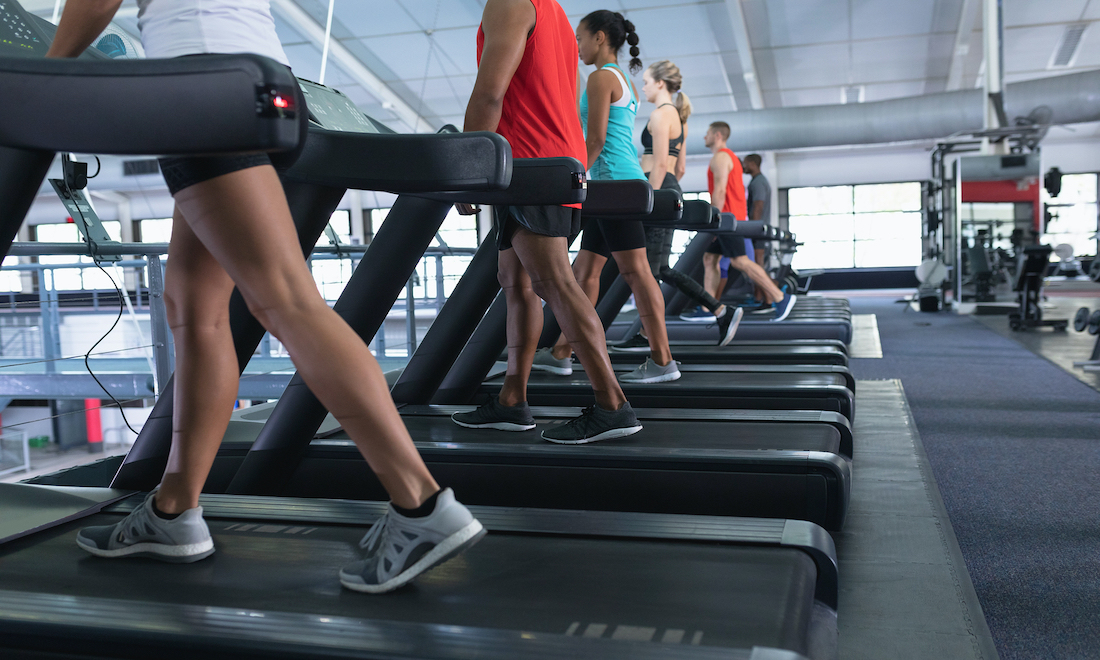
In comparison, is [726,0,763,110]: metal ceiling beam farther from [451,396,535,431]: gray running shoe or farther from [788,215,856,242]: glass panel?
[451,396,535,431]: gray running shoe

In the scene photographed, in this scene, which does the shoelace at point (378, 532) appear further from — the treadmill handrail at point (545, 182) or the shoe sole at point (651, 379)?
the shoe sole at point (651, 379)

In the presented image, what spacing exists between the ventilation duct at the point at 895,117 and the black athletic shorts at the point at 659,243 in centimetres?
705

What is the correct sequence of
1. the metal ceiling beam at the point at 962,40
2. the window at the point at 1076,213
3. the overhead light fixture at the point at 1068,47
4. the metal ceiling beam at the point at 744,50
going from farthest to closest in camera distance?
the window at the point at 1076,213, the overhead light fixture at the point at 1068,47, the metal ceiling beam at the point at 962,40, the metal ceiling beam at the point at 744,50

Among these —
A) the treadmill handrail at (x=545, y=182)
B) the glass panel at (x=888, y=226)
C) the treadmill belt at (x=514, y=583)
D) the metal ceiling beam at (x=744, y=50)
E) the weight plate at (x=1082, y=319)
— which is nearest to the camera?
the treadmill belt at (x=514, y=583)

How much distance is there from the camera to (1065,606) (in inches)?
53.7

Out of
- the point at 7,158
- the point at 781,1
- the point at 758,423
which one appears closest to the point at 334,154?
the point at 7,158

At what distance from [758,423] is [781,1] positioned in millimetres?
8311

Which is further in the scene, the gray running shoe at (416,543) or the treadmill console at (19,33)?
the treadmill console at (19,33)

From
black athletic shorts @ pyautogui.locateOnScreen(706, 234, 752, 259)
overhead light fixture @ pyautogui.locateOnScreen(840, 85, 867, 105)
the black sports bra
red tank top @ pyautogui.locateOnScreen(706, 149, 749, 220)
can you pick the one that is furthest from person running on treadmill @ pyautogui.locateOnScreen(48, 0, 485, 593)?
overhead light fixture @ pyautogui.locateOnScreen(840, 85, 867, 105)

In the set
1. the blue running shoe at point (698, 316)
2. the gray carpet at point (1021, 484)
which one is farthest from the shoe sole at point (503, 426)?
the blue running shoe at point (698, 316)

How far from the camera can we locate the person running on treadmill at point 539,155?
168cm

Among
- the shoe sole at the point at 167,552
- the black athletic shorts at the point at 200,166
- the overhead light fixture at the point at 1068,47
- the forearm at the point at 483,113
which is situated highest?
the overhead light fixture at the point at 1068,47

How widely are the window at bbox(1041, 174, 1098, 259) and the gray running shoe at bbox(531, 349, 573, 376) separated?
1312 centimetres

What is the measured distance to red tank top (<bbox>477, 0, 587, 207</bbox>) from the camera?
1.78 m
